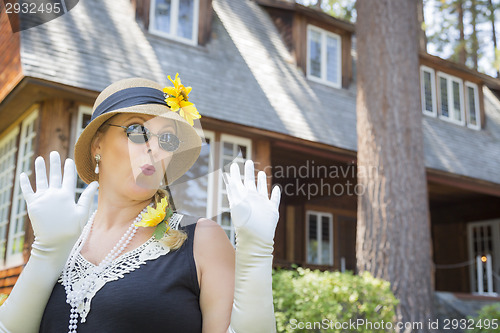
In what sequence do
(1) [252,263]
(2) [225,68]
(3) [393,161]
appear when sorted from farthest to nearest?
(2) [225,68] < (3) [393,161] < (1) [252,263]

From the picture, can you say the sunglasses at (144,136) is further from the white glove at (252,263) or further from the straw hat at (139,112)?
the white glove at (252,263)

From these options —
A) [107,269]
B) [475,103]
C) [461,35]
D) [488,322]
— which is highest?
[461,35]

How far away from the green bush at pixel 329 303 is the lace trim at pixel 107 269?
168 inches

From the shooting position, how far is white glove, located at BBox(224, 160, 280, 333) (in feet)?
5.44

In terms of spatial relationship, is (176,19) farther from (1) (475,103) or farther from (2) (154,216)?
(1) (475,103)

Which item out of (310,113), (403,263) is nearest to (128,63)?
(310,113)

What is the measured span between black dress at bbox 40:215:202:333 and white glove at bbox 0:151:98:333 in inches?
2.4

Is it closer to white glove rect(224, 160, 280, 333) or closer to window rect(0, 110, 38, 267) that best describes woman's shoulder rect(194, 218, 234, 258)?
white glove rect(224, 160, 280, 333)

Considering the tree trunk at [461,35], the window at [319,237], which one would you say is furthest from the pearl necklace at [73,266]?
the tree trunk at [461,35]

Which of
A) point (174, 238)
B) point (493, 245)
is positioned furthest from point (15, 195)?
point (493, 245)

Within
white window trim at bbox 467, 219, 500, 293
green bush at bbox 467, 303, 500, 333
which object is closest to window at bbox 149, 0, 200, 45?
green bush at bbox 467, 303, 500, 333

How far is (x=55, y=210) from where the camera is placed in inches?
72.3

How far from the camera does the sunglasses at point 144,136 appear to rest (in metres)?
2.04

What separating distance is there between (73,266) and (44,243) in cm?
18
